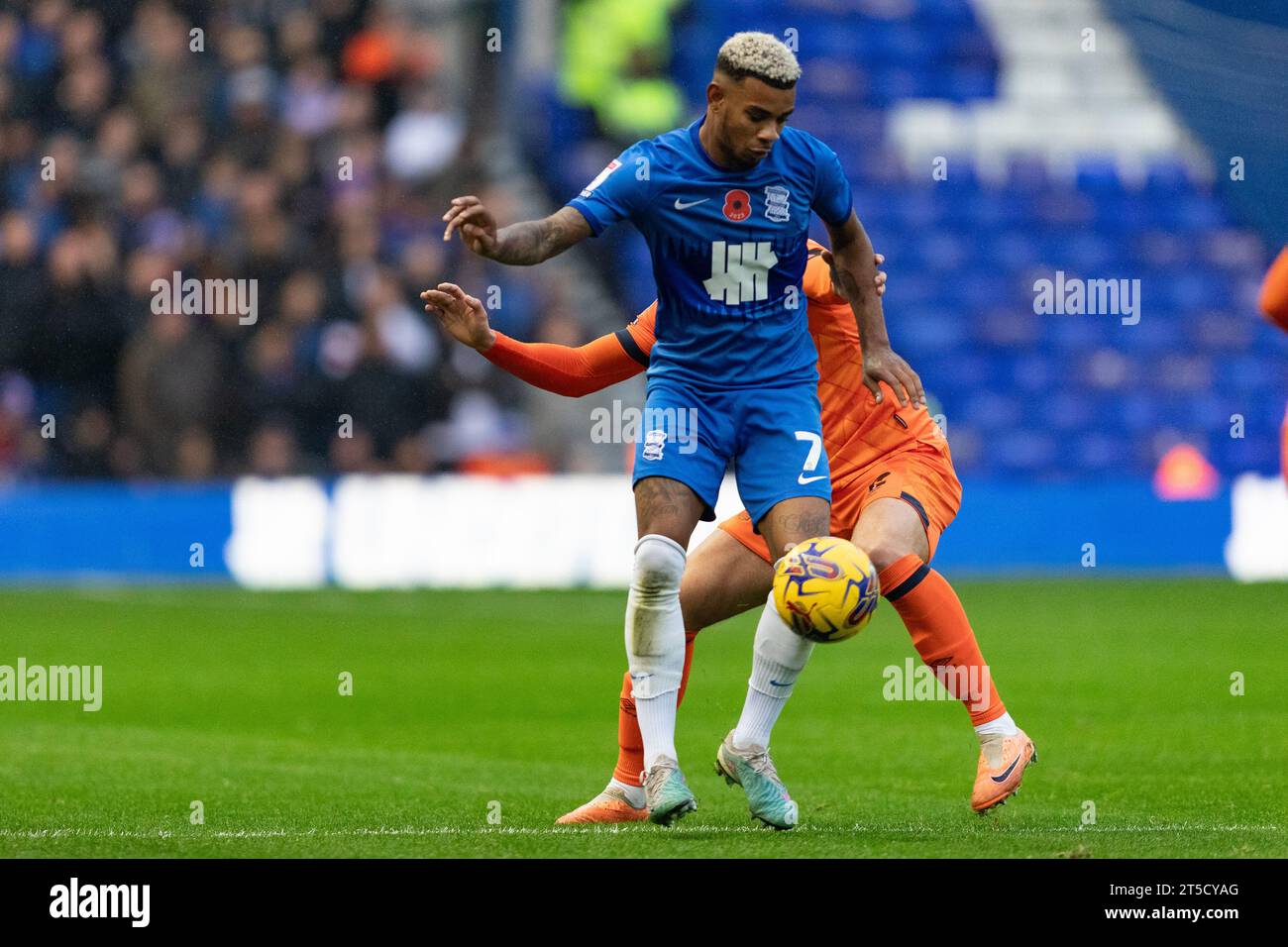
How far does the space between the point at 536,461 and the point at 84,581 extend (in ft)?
12.7

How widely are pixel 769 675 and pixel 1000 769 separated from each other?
77cm

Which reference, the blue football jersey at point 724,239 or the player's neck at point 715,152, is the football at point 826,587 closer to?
the blue football jersey at point 724,239

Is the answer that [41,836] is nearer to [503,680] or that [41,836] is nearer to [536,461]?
[503,680]

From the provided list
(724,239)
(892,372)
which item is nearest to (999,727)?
(892,372)

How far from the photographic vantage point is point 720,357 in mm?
6301

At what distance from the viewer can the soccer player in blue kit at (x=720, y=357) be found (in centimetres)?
613

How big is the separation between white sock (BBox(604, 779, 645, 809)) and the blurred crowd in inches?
414

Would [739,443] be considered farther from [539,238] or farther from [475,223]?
[475,223]

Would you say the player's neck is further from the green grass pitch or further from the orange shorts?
the green grass pitch

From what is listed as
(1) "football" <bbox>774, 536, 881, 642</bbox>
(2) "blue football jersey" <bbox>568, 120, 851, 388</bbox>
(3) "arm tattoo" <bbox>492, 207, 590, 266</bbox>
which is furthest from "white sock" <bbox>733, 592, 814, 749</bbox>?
(3) "arm tattoo" <bbox>492, 207, 590, 266</bbox>

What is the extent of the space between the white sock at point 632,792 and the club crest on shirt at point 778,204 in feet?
6.13

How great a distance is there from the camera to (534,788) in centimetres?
756

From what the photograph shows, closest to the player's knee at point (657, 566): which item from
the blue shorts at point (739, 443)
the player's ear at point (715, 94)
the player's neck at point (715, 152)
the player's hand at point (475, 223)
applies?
the blue shorts at point (739, 443)

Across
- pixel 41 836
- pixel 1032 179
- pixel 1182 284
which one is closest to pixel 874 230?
pixel 1032 179
